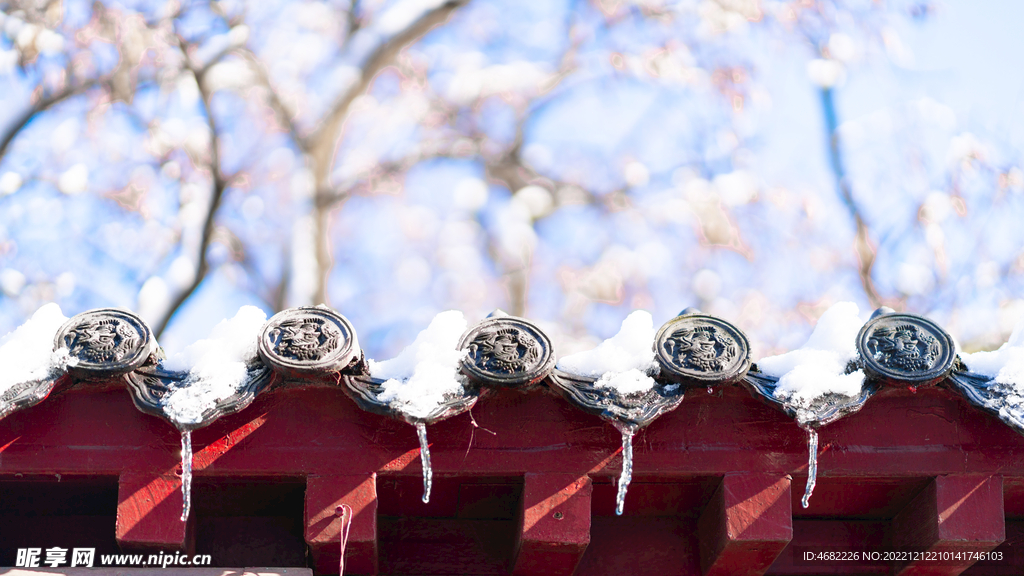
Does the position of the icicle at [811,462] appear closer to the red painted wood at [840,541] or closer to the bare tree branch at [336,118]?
the red painted wood at [840,541]

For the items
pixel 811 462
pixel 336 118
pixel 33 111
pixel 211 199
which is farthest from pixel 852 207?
pixel 811 462

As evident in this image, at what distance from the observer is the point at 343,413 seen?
2691mm

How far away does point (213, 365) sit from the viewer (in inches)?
98.9

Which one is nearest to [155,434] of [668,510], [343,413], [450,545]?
[343,413]

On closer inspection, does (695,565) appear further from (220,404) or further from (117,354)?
(117,354)

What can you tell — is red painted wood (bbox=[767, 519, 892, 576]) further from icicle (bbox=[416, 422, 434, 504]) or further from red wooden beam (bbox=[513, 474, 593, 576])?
icicle (bbox=[416, 422, 434, 504])

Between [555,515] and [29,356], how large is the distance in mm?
1286

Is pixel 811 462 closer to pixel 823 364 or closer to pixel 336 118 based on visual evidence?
pixel 823 364

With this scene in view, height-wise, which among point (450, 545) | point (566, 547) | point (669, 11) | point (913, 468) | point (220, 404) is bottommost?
point (669, 11)

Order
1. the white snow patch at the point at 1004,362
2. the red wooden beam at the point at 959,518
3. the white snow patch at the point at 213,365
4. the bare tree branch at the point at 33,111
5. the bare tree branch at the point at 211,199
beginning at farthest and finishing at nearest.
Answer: the bare tree branch at the point at 211,199 → the bare tree branch at the point at 33,111 → the red wooden beam at the point at 959,518 → the white snow patch at the point at 1004,362 → the white snow patch at the point at 213,365

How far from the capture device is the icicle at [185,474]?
2.58 m

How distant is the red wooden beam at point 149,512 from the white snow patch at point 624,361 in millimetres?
989

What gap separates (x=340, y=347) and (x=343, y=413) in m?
0.30

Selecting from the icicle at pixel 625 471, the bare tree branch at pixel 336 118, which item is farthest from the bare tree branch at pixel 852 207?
the icicle at pixel 625 471
